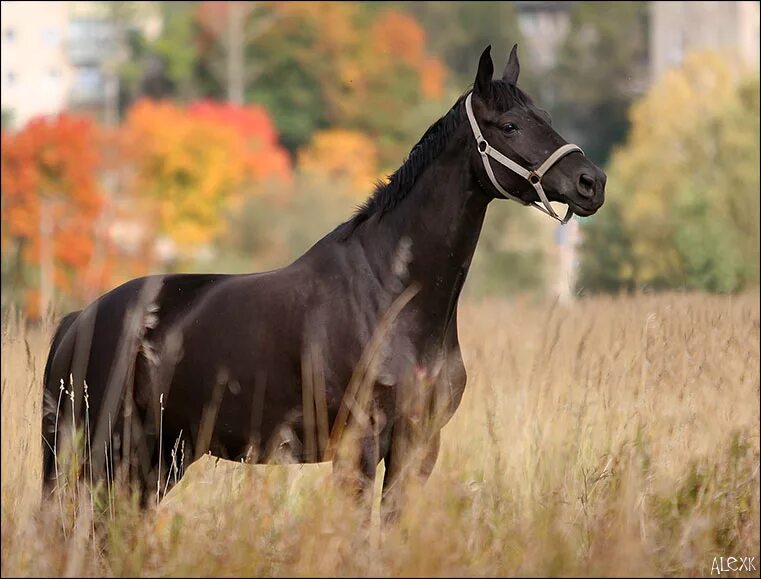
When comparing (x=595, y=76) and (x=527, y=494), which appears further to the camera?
(x=595, y=76)

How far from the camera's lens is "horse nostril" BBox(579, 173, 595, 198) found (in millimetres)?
6297

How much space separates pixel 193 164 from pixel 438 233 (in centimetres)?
7043

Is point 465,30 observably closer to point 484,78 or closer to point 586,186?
point 484,78

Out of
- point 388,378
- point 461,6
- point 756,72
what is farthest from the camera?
point 461,6

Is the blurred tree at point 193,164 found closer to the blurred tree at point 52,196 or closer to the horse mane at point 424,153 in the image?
the blurred tree at point 52,196

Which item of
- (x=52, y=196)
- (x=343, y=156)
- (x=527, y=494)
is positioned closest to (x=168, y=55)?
(x=343, y=156)

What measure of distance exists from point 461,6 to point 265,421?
67420mm

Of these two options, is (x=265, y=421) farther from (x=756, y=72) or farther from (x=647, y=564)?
(x=756, y=72)

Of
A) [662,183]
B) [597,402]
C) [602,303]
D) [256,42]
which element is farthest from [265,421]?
[256,42]

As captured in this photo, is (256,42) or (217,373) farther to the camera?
(256,42)

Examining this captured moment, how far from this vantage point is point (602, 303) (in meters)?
12.0

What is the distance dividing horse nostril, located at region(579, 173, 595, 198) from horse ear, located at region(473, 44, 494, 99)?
23.1 inches

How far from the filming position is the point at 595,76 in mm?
84500

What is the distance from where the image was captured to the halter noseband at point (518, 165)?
636 centimetres
